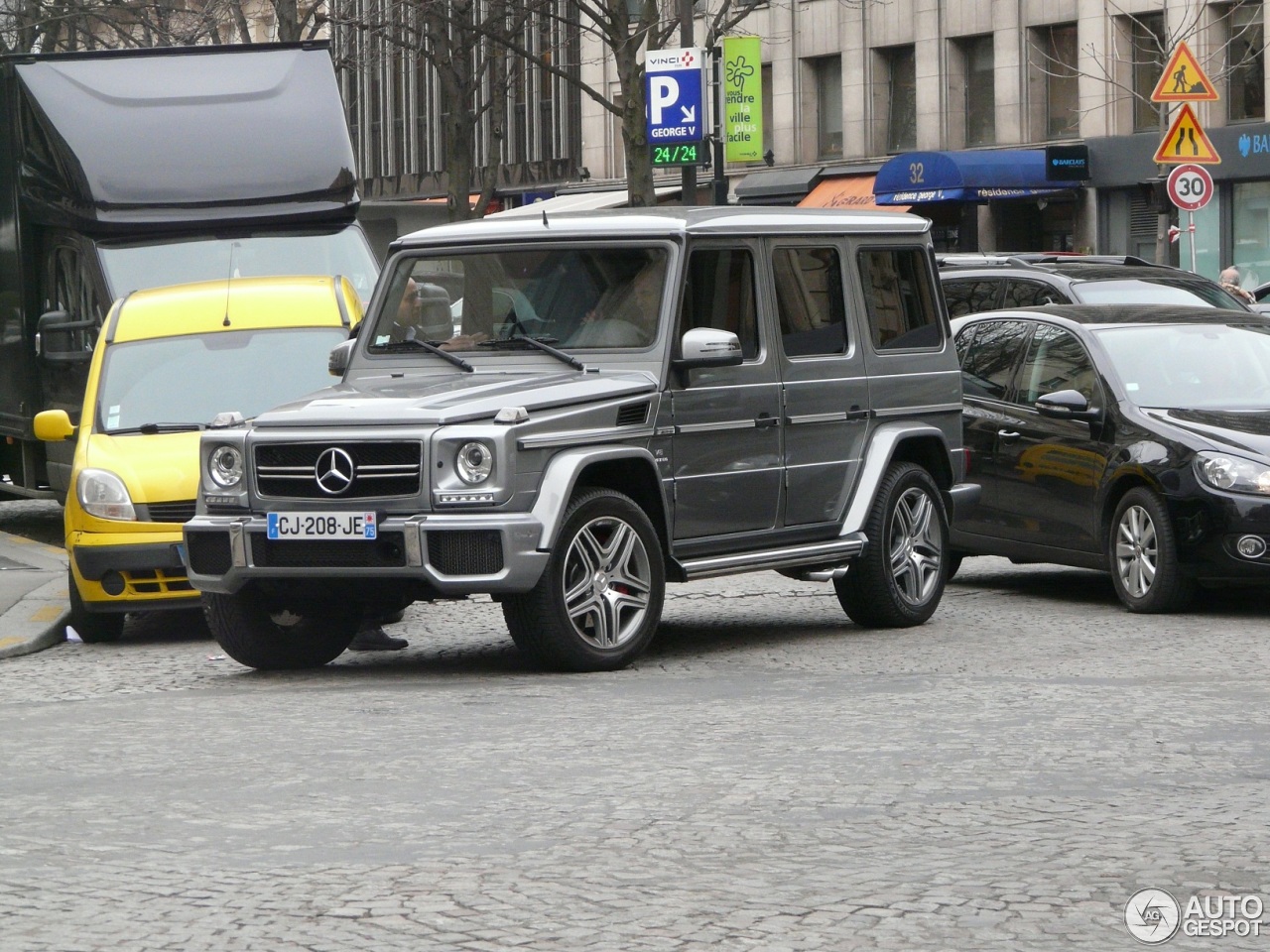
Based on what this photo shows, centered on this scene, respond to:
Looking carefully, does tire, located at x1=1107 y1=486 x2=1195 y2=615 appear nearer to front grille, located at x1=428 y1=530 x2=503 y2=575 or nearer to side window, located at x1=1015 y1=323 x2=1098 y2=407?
side window, located at x1=1015 y1=323 x2=1098 y2=407

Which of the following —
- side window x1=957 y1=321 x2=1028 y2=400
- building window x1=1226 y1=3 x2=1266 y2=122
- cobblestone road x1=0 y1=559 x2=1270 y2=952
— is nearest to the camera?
cobblestone road x1=0 y1=559 x2=1270 y2=952

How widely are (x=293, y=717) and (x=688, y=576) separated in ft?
7.28

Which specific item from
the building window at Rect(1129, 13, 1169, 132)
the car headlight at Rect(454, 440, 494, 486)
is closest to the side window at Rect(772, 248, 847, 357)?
the car headlight at Rect(454, 440, 494, 486)

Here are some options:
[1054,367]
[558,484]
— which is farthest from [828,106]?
[558,484]

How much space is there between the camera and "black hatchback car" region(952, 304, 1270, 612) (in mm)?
11719

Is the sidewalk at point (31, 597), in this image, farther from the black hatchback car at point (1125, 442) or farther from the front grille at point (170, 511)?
the black hatchback car at point (1125, 442)

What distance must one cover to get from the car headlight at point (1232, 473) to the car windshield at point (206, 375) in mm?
4752

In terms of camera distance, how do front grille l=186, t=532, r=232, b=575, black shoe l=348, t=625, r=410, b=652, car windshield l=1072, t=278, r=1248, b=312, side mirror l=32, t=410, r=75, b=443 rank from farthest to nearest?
car windshield l=1072, t=278, r=1248, b=312 → side mirror l=32, t=410, r=75, b=443 → black shoe l=348, t=625, r=410, b=652 → front grille l=186, t=532, r=232, b=575

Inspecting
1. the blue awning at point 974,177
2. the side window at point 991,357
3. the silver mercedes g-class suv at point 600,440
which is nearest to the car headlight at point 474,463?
the silver mercedes g-class suv at point 600,440

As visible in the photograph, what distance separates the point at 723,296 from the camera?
10570mm

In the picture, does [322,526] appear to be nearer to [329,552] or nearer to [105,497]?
[329,552]

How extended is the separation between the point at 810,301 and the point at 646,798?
4.87 meters

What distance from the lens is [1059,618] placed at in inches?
469

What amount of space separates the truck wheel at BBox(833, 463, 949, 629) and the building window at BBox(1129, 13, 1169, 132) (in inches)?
1167
